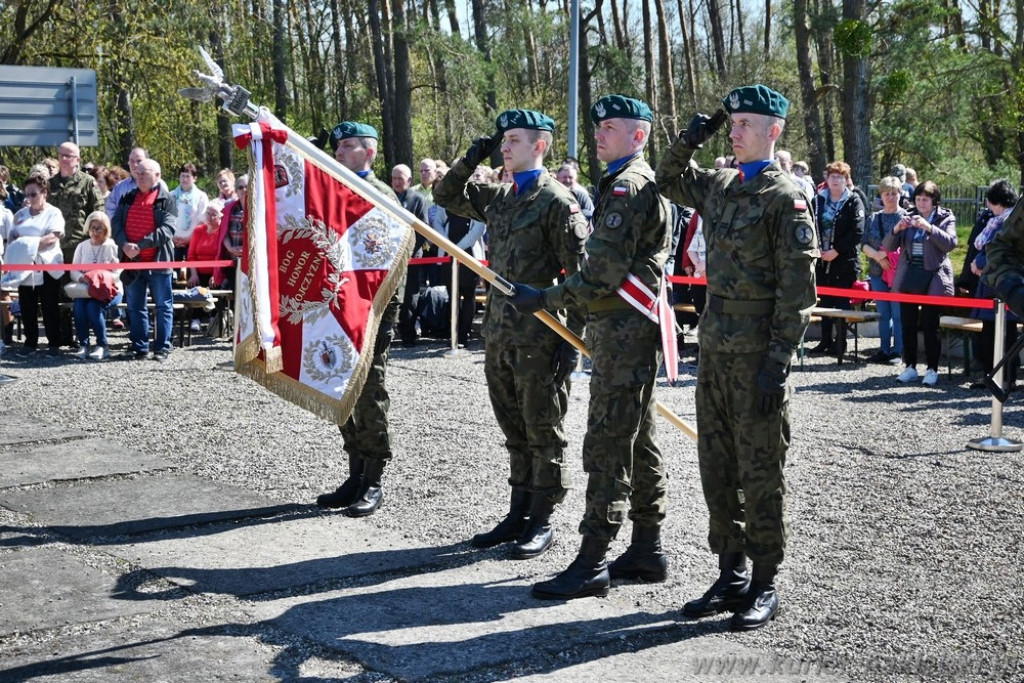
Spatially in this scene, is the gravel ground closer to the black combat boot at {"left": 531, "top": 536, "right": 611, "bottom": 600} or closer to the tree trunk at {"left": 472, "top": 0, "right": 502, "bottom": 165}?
the black combat boot at {"left": 531, "top": 536, "right": 611, "bottom": 600}

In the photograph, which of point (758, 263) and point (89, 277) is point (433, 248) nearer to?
point (89, 277)

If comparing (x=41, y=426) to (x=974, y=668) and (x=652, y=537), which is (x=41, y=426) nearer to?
(x=652, y=537)

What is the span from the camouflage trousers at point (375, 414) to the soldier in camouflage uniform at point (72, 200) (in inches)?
344

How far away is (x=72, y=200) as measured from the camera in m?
14.7

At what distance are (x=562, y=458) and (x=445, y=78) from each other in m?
25.3

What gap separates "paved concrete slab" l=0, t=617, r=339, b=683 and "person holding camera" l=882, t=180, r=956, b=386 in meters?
8.42

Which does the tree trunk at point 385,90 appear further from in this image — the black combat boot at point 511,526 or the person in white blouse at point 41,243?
the black combat boot at point 511,526

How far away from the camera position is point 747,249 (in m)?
5.09

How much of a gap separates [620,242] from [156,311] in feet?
30.8

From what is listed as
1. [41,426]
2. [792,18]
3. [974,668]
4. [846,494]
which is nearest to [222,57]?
[792,18]

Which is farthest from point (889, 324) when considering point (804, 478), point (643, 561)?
point (643, 561)

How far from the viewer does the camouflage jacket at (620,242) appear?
545 centimetres

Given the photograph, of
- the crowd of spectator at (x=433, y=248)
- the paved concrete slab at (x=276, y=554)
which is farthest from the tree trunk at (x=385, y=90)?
the paved concrete slab at (x=276, y=554)

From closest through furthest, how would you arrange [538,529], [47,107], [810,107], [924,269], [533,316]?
[533,316]
[538,529]
[924,269]
[47,107]
[810,107]
